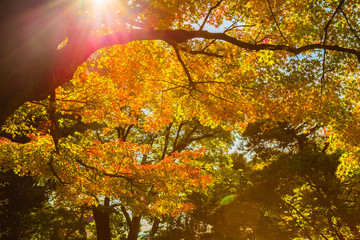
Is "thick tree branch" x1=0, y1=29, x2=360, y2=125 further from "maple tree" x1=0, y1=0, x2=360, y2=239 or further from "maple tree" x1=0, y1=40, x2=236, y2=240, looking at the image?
"maple tree" x1=0, y1=40, x2=236, y2=240

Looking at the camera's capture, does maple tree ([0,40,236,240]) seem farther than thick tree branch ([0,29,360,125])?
Yes

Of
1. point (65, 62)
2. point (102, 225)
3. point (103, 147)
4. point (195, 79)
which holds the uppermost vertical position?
point (195, 79)

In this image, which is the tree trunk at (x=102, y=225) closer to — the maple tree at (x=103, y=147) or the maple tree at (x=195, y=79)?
the maple tree at (x=103, y=147)

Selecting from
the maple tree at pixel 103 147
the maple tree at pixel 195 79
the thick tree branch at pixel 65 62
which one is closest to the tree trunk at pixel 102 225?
the maple tree at pixel 103 147

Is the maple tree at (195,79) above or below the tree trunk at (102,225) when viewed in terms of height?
above

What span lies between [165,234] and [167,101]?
1404cm

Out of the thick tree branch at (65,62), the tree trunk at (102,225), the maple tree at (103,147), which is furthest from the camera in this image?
the tree trunk at (102,225)

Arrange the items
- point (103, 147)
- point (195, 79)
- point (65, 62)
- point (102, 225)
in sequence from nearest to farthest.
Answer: point (65, 62) → point (103, 147) → point (195, 79) → point (102, 225)

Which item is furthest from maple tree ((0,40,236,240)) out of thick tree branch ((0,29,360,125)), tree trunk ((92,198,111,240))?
tree trunk ((92,198,111,240))

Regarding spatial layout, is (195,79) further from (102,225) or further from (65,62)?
(102,225)

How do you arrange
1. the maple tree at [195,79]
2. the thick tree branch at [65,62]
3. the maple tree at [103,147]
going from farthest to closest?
the maple tree at [103,147] < the maple tree at [195,79] < the thick tree branch at [65,62]

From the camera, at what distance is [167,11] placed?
652cm

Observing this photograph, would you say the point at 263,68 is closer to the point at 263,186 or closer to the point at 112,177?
the point at 112,177

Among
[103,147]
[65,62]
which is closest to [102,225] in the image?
[103,147]
